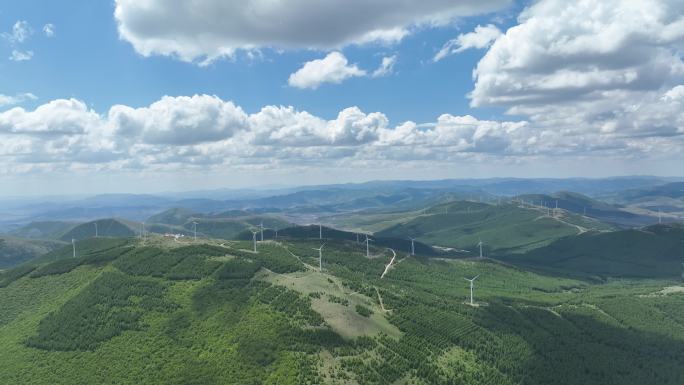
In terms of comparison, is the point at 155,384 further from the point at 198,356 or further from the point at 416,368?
the point at 416,368

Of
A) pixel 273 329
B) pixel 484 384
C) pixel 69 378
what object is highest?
pixel 273 329

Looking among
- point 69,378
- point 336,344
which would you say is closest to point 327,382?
point 336,344

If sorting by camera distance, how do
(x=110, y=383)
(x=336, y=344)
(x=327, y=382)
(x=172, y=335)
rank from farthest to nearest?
(x=172, y=335) < (x=336, y=344) < (x=110, y=383) < (x=327, y=382)

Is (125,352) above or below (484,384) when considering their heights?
above

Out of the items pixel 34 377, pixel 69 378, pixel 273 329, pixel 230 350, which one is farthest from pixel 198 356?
pixel 34 377

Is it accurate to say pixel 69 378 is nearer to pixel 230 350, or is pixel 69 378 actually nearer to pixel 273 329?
pixel 230 350

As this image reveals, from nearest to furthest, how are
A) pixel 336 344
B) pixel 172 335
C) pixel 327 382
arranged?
pixel 327 382, pixel 336 344, pixel 172 335

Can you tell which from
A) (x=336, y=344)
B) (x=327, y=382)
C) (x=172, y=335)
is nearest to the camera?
(x=327, y=382)

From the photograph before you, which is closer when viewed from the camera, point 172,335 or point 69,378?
point 69,378

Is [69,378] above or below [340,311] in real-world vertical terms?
below
